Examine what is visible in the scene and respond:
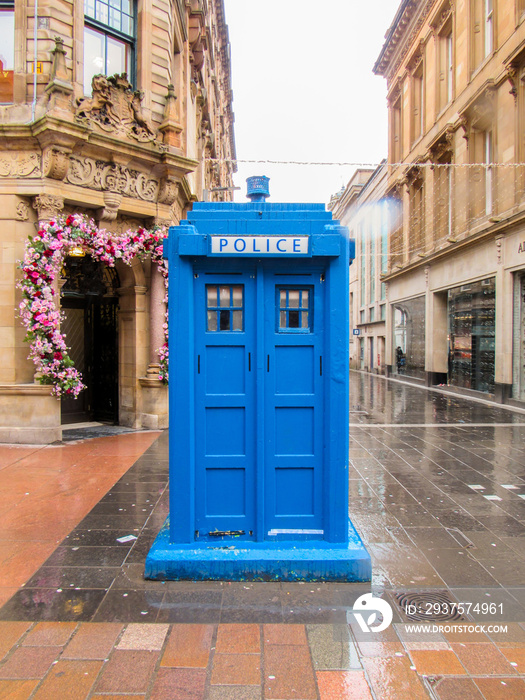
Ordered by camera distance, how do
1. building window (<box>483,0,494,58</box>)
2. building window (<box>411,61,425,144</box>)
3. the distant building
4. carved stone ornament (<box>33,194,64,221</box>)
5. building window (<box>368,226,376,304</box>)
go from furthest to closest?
1. building window (<box>368,226,376,304</box>)
2. the distant building
3. building window (<box>411,61,425,144</box>)
4. building window (<box>483,0,494,58</box>)
5. carved stone ornament (<box>33,194,64,221</box>)

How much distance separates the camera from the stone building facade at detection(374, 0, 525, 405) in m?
14.6

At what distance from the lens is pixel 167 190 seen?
992 cm

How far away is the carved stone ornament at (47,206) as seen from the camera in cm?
822

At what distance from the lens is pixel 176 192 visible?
1012 centimetres

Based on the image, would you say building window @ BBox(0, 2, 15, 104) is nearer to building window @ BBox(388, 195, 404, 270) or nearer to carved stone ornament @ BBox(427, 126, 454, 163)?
carved stone ornament @ BBox(427, 126, 454, 163)

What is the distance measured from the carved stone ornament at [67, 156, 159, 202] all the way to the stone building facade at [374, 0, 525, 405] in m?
7.37

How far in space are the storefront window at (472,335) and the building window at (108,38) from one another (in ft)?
43.6

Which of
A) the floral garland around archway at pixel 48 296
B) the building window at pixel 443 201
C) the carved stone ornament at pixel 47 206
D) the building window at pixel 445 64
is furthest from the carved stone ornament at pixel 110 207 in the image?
the building window at pixel 445 64

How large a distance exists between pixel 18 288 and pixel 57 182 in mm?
2118

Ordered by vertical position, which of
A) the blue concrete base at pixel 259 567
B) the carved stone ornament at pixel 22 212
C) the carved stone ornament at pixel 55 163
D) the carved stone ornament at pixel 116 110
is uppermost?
the carved stone ornament at pixel 116 110

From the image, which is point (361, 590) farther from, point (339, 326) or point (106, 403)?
point (106, 403)

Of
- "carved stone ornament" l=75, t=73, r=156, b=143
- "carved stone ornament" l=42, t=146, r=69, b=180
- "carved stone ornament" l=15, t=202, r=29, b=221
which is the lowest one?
"carved stone ornament" l=15, t=202, r=29, b=221

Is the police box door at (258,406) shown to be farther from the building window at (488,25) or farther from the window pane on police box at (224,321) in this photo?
the building window at (488,25)

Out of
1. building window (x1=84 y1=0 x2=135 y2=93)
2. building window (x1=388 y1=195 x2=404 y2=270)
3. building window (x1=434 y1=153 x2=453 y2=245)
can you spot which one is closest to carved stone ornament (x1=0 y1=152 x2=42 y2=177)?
building window (x1=84 y1=0 x2=135 y2=93)
